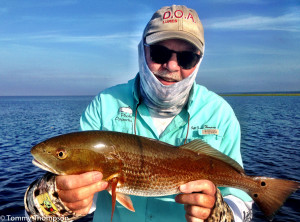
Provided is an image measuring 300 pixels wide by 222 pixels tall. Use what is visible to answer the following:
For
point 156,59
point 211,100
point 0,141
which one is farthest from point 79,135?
point 0,141

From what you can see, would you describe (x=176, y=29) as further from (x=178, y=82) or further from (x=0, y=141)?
(x=0, y=141)

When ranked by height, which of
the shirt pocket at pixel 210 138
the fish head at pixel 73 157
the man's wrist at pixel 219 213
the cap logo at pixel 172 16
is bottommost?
the man's wrist at pixel 219 213

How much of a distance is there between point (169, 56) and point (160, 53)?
0.13 meters

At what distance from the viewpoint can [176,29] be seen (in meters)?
3.40

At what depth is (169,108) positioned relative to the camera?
367 centimetres

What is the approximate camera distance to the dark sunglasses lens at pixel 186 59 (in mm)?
3466

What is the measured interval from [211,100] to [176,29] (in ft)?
3.83

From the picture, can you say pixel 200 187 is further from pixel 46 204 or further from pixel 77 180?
pixel 46 204

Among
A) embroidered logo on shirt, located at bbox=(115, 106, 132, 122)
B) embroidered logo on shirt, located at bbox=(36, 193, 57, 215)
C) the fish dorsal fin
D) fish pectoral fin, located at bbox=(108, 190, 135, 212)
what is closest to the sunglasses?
embroidered logo on shirt, located at bbox=(115, 106, 132, 122)

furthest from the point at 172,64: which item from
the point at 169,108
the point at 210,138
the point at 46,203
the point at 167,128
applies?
the point at 46,203

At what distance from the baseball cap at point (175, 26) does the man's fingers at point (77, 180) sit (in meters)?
1.90

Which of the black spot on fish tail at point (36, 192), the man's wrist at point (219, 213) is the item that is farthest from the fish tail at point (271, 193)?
the black spot on fish tail at point (36, 192)

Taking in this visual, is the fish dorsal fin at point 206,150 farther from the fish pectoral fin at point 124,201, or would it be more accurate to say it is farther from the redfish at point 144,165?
the fish pectoral fin at point 124,201

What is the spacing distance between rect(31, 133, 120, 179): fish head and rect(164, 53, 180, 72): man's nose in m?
1.35
